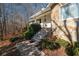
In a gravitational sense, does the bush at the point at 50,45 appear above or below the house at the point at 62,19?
below

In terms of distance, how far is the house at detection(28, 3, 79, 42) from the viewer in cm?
276

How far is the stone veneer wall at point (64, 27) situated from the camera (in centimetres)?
276

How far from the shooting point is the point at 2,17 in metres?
2.78

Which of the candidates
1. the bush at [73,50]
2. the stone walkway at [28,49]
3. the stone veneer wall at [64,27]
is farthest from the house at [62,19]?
the stone walkway at [28,49]

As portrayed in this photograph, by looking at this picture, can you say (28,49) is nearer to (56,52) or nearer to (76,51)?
(56,52)

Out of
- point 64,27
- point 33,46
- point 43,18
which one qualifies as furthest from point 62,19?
point 33,46

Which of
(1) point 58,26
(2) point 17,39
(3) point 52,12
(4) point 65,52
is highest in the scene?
(3) point 52,12

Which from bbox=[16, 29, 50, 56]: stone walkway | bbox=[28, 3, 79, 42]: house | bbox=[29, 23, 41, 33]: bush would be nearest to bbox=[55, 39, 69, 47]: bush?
bbox=[28, 3, 79, 42]: house

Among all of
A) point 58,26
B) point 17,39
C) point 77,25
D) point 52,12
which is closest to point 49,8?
point 52,12

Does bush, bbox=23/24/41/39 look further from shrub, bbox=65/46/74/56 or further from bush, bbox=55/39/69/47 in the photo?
shrub, bbox=65/46/74/56

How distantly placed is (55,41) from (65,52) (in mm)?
220

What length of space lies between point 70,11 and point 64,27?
10.2 inches

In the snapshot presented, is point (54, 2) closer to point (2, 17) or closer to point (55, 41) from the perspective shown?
point (55, 41)

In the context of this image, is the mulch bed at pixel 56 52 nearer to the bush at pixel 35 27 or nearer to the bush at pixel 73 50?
the bush at pixel 73 50
